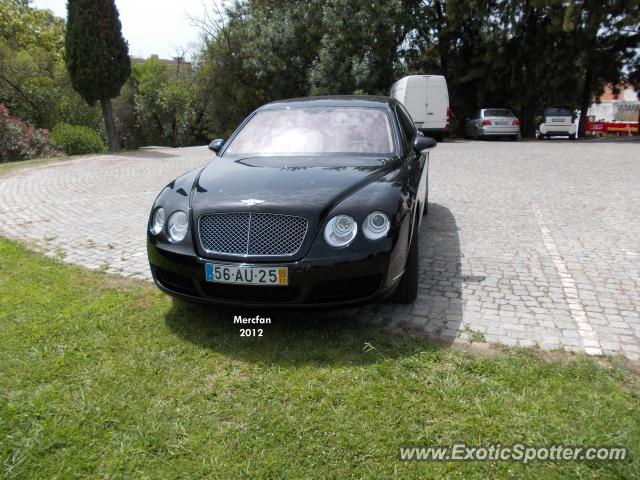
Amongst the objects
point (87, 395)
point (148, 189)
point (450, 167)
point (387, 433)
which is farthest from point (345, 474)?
point (450, 167)

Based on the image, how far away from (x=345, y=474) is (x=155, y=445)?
0.88 meters

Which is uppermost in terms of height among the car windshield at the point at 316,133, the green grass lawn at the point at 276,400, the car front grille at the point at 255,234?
the car windshield at the point at 316,133

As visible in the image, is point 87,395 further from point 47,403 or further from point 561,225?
point 561,225

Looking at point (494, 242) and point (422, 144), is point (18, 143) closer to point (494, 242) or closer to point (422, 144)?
point (422, 144)

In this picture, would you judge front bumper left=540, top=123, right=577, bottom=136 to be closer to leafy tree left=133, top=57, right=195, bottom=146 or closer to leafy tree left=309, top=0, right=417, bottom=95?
leafy tree left=309, top=0, right=417, bottom=95

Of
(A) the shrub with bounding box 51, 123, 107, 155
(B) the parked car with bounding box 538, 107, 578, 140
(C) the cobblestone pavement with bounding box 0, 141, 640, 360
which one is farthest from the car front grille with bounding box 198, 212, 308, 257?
(B) the parked car with bounding box 538, 107, 578, 140

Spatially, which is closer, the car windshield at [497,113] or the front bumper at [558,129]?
the car windshield at [497,113]

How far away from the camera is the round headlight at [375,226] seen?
300cm

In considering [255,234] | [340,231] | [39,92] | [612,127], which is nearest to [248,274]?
[255,234]

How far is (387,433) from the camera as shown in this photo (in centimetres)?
228

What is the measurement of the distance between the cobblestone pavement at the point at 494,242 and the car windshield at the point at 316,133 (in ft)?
4.33

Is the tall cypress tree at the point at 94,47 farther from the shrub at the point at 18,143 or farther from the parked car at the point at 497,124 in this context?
the parked car at the point at 497,124

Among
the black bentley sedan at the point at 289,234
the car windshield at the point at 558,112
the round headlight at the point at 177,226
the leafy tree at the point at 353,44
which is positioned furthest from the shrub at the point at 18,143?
the car windshield at the point at 558,112

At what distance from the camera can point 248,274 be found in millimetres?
2949
